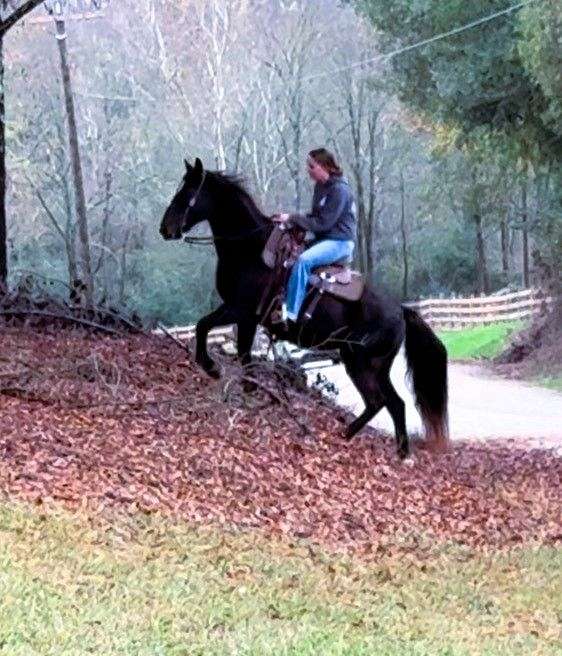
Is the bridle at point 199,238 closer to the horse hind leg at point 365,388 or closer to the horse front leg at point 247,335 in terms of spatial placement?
the horse front leg at point 247,335

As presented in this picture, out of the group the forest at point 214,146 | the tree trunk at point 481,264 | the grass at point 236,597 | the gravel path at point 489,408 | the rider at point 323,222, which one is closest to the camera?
the grass at point 236,597

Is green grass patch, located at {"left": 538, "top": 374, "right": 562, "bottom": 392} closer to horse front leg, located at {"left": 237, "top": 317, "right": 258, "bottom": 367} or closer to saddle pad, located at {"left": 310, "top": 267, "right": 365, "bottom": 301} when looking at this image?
saddle pad, located at {"left": 310, "top": 267, "right": 365, "bottom": 301}

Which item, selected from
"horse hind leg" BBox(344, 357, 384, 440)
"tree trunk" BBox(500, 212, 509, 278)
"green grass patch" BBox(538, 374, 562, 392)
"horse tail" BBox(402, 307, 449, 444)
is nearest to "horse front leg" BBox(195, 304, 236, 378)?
"horse hind leg" BBox(344, 357, 384, 440)

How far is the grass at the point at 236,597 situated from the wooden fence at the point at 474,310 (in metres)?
30.3

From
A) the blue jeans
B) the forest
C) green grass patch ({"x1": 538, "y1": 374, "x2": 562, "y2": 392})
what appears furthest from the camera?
the forest

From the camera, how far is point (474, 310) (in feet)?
129

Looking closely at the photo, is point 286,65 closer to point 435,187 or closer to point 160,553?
point 435,187

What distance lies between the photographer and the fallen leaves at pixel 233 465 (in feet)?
28.8

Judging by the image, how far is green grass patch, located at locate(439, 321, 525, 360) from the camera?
3341 centimetres

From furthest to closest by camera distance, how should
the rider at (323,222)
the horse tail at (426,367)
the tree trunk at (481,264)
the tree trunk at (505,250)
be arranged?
the tree trunk at (505,250)
the tree trunk at (481,264)
the horse tail at (426,367)
the rider at (323,222)

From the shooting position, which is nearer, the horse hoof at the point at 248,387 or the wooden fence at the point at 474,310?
the horse hoof at the point at 248,387

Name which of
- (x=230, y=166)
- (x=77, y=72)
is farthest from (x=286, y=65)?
(x=77, y=72)

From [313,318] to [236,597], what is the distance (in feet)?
19.0

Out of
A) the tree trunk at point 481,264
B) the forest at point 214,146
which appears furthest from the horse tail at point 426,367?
the tree trunk at point 481,264
